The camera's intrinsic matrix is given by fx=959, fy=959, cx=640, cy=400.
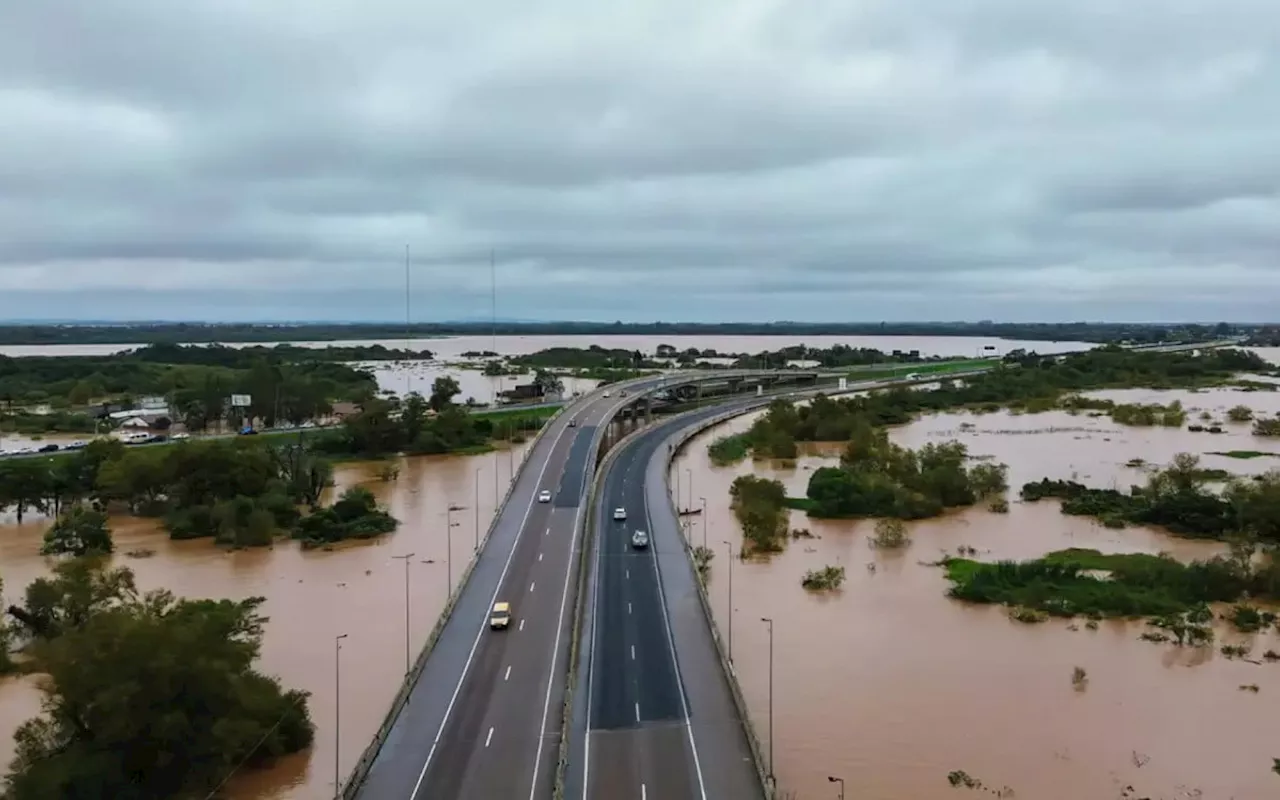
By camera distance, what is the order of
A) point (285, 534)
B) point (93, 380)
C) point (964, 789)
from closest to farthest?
1. point (964, 789)
2. point (285, 534)
3. point (93, 380)

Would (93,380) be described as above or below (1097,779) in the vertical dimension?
above

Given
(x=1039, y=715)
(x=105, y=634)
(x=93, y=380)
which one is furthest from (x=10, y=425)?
(x=1039, y=715)

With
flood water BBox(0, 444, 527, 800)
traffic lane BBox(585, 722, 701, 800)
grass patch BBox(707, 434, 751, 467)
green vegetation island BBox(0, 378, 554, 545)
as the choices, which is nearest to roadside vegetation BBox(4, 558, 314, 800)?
flood water BBox(0, 444, 527, 800)

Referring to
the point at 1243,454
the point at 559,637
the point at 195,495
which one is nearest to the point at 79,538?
the point at 195,495

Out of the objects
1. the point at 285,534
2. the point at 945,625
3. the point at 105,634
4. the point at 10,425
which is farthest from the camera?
the point at 10,425

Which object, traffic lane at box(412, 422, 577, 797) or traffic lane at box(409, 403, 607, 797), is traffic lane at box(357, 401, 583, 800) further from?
traffic lane at box(409, 403, 607, 797)

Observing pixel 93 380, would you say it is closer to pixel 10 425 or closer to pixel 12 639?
pixel 10 425
